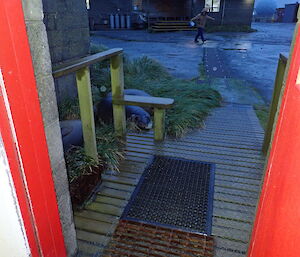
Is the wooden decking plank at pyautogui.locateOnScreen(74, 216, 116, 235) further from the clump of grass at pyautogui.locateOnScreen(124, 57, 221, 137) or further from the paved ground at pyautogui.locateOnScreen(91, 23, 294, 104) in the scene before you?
the paved ground at pyautogui.locateOnScreen(91, 23, 294, 104)

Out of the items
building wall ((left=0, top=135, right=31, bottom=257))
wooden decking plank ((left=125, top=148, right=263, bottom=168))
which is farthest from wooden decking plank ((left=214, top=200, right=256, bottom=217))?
building wall ((left=0, top=135, right=31, bottom=257))

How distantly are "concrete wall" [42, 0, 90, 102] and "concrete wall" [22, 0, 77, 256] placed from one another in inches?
134

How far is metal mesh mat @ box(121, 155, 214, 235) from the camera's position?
2598 millimetres

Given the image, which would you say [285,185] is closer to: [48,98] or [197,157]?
[48,98]

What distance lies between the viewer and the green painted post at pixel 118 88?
3.58 meters

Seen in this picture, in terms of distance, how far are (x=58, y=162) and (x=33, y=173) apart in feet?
1.01

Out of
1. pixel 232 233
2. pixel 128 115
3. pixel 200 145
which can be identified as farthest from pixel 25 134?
pixel 128 115

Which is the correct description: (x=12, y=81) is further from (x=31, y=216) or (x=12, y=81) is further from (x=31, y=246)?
(x=31, y=246)

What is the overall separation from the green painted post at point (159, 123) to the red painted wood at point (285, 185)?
2.88m

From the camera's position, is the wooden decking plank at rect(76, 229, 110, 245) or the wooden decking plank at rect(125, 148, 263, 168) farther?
the wooden decking plank at rect(125, 148, 263, 168)

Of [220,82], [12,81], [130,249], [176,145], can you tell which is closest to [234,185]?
[176,145]

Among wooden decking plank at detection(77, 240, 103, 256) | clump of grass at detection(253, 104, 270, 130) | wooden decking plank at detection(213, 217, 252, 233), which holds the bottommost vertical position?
clump of grass at detection(253, 104, 270, 130)

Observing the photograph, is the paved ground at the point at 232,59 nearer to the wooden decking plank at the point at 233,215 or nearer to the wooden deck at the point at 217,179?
the wooden deck at the point at 217,179

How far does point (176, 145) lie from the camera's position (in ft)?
13.3
